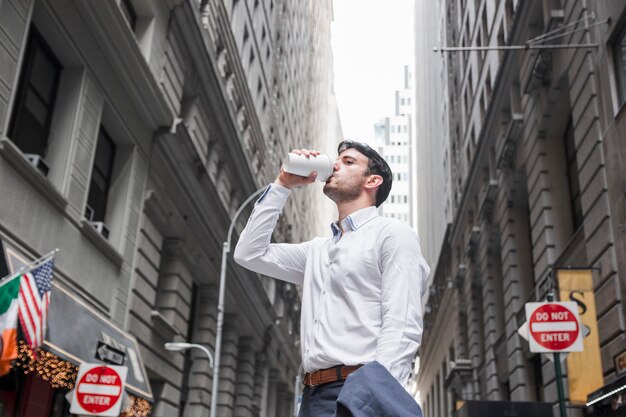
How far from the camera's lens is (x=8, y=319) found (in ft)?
36.9

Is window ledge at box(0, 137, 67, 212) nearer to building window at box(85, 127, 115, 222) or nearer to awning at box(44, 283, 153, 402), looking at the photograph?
awning at box(44, 283, 153, 402)

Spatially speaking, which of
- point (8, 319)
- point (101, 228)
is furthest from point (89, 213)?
point (8, 319)

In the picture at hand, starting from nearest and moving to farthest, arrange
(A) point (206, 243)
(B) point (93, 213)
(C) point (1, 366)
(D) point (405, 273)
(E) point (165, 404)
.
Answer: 1. (D) point (405, 273)
2. (C) point (1, 366)
3. (B) point (93, 213)
4. (E) point (165, 404)
5. (A) point (206, 243)

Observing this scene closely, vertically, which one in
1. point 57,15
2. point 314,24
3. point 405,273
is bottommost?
point 405,273

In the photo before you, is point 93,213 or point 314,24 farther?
point 314,24

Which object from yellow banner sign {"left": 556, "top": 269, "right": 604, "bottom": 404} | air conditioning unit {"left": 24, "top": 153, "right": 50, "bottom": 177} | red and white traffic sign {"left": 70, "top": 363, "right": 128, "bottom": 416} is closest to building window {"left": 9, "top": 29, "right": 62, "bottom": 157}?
air conditioning unit {"left": 24, "top": 153, "right": 50, "bottom": 177}

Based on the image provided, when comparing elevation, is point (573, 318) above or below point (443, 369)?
below

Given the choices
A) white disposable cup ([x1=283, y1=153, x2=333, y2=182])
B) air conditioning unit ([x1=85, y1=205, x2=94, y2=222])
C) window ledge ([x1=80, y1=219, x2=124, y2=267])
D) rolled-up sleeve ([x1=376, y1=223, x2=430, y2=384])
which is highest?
air conditioning unit ([x1=85, y1=205, x2=94, y2=222])

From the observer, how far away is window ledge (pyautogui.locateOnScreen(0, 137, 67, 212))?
41.4 ft

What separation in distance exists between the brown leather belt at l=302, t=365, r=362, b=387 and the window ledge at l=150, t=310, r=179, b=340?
1786cm

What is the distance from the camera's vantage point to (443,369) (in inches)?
2115

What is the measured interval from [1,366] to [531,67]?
16785 mm

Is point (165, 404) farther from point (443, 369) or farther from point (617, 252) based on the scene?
point (443, 369)

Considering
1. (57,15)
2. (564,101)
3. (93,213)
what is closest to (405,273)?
(57,15)
